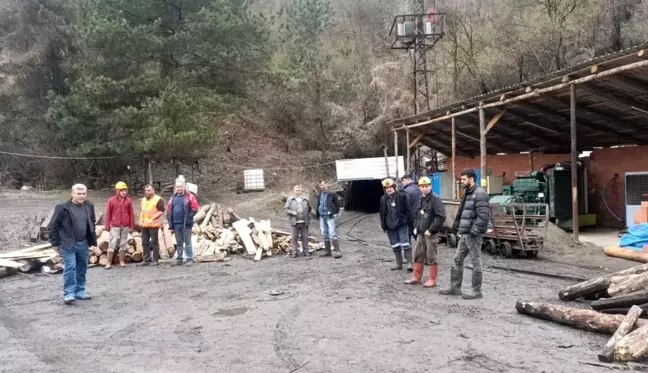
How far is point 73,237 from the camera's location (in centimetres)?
805

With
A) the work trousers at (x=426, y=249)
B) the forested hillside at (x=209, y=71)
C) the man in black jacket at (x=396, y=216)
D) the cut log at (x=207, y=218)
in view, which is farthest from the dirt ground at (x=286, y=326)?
the forested hillside at (x=209, y=71)

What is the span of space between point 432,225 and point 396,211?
6.30ft

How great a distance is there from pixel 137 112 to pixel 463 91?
16.9 meters

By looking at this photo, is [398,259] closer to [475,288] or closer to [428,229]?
[428,229]

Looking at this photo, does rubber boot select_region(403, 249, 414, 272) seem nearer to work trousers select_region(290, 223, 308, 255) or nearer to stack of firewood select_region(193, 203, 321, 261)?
work trousers select_region(290, 223, 308, 255)

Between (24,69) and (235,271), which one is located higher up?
(24,69)

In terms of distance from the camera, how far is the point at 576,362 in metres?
4.84

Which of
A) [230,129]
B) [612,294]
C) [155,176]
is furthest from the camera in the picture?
[230,129]

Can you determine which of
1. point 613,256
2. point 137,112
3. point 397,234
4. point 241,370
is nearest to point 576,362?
point 241,370

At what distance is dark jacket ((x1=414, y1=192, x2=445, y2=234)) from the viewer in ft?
26.7

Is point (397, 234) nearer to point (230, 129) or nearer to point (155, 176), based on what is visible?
point (155, 176)

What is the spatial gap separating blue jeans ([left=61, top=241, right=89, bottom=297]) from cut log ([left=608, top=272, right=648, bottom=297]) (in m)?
7.93

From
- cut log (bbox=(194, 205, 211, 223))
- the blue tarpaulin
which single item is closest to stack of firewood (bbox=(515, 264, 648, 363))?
the blue tarpaulin

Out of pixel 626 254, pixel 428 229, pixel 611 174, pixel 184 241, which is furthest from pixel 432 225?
pixel 611 174
